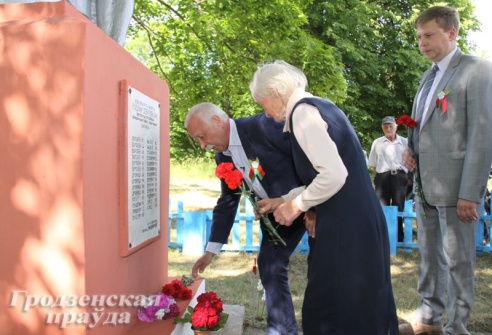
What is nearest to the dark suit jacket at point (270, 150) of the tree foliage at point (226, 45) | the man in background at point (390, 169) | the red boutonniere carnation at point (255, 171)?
the red boutonniere carnation at point (255, 171)

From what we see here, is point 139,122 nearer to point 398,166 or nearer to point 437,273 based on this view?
point 437,273

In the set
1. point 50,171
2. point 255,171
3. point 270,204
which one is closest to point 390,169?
point 255,171

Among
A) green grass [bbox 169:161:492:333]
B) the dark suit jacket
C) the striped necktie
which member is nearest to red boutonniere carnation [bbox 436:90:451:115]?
the striped necktie

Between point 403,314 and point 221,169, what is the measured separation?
261 cm

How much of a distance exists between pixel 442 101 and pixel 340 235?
140cm

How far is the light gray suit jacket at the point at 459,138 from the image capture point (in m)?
2.86

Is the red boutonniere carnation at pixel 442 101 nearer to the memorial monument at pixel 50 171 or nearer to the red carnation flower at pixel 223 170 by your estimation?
the red carnation flower at pixel 223 170

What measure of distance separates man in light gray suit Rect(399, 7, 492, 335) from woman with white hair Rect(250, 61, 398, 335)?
3.14ft

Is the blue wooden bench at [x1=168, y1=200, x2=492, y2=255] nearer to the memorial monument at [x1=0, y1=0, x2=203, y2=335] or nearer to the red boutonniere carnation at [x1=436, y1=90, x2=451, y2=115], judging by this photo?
the red boutonniere carnation at [x1=436, y1=90, x2=451, y2=115]

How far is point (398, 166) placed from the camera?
25.4 ft

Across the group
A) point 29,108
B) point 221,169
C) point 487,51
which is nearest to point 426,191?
point 221,169

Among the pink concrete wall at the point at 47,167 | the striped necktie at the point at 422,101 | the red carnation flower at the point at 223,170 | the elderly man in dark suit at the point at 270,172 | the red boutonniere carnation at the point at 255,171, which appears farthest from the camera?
the striped necktie at the point at 422,101

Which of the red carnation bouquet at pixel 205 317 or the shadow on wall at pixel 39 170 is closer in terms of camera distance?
the shadow on wall at pixel 39 170

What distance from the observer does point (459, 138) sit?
9.82 feet
